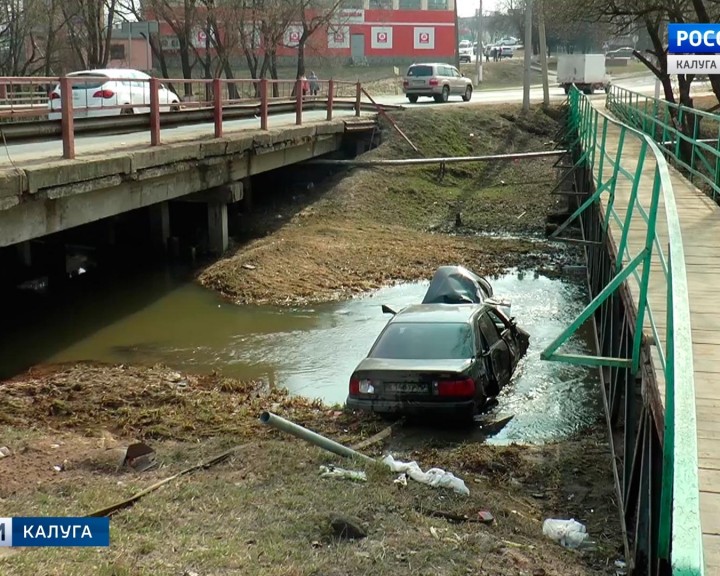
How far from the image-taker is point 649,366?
644cm

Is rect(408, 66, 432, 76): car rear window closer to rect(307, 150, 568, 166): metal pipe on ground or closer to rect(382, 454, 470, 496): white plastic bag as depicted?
rect(307, 150, 568, 166): metal pipe on ground

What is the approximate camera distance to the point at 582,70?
52.5m

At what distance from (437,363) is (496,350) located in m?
1.45

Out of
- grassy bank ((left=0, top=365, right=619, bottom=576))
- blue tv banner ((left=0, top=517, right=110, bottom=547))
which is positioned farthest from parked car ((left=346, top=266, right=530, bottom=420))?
blue tv banner ((left=0, top=517, right=110, bottom=547))

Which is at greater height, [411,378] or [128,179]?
[128,179]

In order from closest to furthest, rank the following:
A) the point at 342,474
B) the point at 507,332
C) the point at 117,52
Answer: the point at 342,474 → the point at 507,332 → the point at 117,52

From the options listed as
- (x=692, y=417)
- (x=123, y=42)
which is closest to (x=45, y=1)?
(x=123, y=42)

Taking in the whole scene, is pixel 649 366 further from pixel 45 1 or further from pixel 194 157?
pixel 45 1

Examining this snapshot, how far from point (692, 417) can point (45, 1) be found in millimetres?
46416

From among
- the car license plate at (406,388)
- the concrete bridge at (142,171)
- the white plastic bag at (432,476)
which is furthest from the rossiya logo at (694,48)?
the white plastic bag at (432,476)

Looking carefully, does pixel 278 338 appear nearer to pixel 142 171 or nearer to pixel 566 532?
pixel 142 171

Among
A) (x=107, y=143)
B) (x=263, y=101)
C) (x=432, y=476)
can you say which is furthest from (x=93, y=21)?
(x=432, y=476)

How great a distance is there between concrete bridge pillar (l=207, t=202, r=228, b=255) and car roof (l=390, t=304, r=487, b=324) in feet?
32.1

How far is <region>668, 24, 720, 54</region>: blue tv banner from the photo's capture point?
27969 mm
